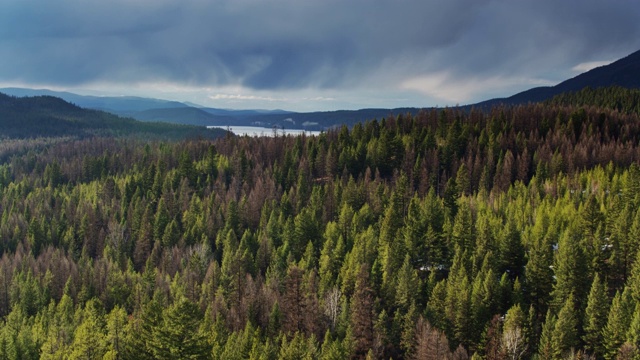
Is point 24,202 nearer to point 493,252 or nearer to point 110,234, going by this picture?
point 110,234

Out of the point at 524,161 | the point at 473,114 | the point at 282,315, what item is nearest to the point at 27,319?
the point at 282,315

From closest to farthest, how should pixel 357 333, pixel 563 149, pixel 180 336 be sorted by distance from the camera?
pixel 180 336 < pixel 357 333 < pixel 563 149

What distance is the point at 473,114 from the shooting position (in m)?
194

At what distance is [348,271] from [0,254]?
10369cm

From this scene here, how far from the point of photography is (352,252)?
3637 inches

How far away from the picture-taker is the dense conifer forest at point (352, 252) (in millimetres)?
63688

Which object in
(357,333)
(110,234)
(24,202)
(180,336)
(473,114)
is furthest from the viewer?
(473,114)

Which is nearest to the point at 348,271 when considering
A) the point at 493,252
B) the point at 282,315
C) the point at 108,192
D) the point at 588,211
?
the point at 282,315

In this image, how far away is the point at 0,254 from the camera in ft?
457

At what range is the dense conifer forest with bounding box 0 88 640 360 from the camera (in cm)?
6369

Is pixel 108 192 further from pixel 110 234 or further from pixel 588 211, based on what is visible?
pixel 588 211

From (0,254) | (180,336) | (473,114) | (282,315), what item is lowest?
(0,254)

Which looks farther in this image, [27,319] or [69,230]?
[69,230]

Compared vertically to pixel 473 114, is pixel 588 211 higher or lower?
lower
